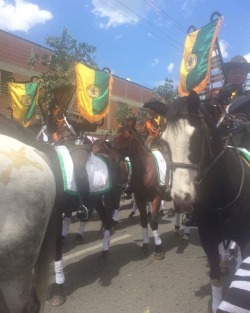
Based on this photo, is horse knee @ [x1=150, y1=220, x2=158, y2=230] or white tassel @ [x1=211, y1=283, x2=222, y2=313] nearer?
white tassel @ [x1=211, y1=283, x2=222, y2=313]

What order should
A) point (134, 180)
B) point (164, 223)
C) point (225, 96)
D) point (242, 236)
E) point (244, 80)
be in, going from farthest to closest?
point (164, 223)
point (134, 180)
point (244, 80)
point (225, 96)
point (242, 236)

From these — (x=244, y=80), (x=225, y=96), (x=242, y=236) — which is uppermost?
(x=244, y=80)

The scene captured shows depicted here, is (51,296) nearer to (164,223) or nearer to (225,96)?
(225,96)

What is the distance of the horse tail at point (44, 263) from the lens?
290 centimetres

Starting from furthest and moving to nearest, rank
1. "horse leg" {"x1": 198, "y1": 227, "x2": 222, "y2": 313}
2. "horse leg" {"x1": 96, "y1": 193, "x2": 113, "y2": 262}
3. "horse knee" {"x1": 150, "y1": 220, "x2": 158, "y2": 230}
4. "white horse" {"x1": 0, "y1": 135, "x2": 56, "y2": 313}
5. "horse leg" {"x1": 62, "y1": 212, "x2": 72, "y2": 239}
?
1. "horse leg" {"x1": 62, "y1": 212, "x2": 72, "y2": 239}
2. "horse knee" {"x1": 150, "y1": 220, "x2": 158, "y2": 230}
3. "horse leg" {"x1": 96, "y1": 193, "x2": 113, "y2": 262}
4. "horse leg" {"x1": 198, "y1": 227, "x2": 222, "y2": 313}
5. "white horse" {"x1": 0, "y1": 135, "x2": 56, "y2": 313}

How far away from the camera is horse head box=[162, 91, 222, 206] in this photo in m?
2.90

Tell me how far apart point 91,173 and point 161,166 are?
6.46ft

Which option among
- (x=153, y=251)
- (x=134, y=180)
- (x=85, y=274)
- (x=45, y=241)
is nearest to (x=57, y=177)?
(x=45, y=241)

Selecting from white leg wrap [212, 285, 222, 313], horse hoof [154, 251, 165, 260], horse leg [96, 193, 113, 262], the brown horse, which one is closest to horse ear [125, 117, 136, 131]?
the brown horse

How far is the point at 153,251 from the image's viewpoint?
20.9 feet

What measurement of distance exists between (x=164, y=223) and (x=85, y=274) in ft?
12.0

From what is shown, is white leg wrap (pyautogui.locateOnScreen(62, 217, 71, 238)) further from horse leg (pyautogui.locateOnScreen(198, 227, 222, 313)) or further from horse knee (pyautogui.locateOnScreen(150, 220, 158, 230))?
horse leg (pyautogui.locateOnScreen(198, 227, 222, 313))

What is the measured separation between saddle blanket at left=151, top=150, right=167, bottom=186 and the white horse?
388cm

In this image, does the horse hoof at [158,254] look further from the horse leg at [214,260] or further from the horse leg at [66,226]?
the horse leg at [214,260]
